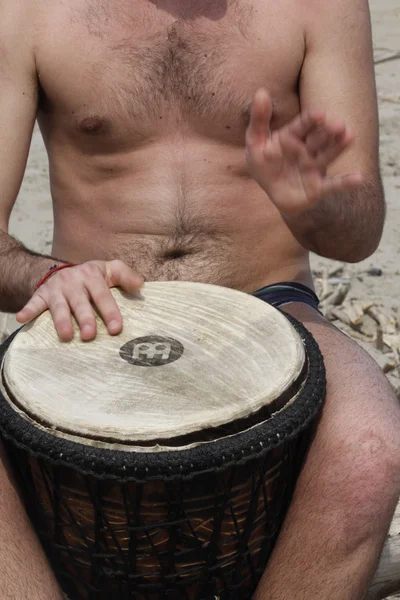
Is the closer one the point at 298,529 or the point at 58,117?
the point at 298,529

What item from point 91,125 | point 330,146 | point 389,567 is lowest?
point 389,567

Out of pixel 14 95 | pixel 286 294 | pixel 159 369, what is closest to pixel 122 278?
pixel 159 369

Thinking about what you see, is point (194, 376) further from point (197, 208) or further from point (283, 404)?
point (197, 208)

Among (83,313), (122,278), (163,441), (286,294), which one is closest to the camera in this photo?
(163,441)

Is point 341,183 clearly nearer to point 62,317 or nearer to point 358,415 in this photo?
point 358,415

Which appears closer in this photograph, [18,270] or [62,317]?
[62,317]

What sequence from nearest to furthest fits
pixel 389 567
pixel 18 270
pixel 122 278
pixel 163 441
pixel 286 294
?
pixel 163 441, pixel 122 278, pixel 389 567, pixel 18 270, pixel 286 294

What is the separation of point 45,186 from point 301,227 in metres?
2.73

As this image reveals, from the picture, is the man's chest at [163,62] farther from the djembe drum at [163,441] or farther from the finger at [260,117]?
the djembe drum at [163,441]

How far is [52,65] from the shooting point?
6.42ft

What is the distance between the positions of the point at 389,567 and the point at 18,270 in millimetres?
971

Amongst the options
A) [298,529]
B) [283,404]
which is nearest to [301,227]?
[283,404]

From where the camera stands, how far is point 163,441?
1.24 metres

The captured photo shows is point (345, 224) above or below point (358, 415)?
above
